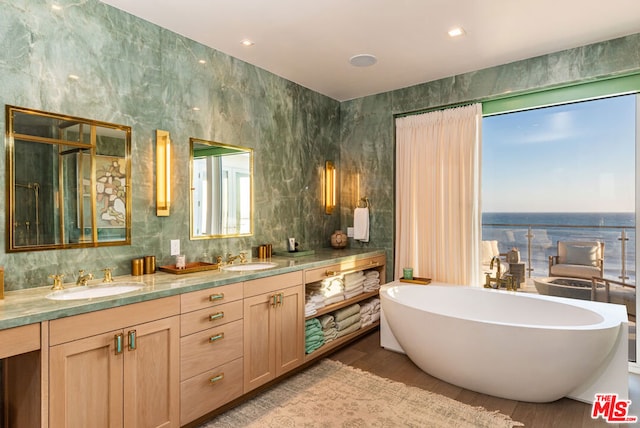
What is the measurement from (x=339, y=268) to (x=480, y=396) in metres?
1.45

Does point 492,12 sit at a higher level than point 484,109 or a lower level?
higher

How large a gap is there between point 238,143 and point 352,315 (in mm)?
1923

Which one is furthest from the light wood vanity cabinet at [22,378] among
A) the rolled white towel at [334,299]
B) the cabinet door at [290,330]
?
the rolled white towel at [334,299]

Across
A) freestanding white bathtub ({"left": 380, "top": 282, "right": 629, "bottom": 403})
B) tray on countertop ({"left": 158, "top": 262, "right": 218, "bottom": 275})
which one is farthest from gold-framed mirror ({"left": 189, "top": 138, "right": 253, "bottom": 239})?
freestanding white bathtub ({"left": 380, "top": 282, "right": 629, "bottom": 403})

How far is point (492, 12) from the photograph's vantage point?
2.40 m

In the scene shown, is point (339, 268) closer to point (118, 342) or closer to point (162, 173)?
point (162, 173)

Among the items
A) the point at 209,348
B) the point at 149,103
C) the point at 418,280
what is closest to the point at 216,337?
the point at 209,348

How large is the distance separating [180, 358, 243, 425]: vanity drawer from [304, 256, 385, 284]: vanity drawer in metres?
0.87

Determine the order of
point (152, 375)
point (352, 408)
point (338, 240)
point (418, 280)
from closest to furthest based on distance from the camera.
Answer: point (152, 375) < point (352, 408) < point (418, 280) < point (338, 240)

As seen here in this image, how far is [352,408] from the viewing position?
2.41 meters

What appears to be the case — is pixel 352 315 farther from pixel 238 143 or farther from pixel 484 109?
pixel 484 109

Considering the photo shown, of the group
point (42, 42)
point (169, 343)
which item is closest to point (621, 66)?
point (169, 343)

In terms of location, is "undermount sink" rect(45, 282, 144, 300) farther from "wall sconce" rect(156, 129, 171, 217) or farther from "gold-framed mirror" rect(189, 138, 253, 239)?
"gold-framed mirror" rect(189, 138, 253, 239)

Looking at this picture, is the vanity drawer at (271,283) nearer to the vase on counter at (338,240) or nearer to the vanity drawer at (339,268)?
the vanity drawer at (339,268)
